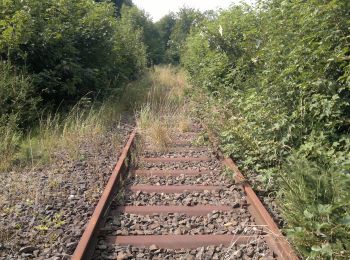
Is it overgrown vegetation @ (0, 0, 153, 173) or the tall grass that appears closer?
the tall grass

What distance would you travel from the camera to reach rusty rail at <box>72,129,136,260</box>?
9.56ft

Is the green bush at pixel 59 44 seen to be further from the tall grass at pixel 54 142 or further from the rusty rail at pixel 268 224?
the rusty rail at pixel 268 224

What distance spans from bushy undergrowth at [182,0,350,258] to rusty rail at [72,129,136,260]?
1.62 metres

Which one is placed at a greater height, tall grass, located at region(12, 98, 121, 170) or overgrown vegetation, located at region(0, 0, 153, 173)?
overgrown vegetation, located at region(0, 0, 153, 173)

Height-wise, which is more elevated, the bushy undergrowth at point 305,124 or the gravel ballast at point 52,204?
the bushy undergrowth at point 305,124

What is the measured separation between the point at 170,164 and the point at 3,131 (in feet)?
10.1

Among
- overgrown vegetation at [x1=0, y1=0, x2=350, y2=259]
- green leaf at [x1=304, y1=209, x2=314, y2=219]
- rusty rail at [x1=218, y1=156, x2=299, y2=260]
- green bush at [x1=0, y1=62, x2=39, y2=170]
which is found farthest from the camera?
green bush at [x1=0, y1=62, x2=39, y2=170]

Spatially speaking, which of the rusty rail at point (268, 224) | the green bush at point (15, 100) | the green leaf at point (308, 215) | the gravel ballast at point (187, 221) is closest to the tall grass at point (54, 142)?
the green bush at point (15, 100)

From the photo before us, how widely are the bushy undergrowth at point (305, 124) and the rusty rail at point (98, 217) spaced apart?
162 cm

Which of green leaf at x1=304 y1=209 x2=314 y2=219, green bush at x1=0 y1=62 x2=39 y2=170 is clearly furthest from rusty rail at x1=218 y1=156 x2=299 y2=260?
green bush at x1=0 y1=62 x2=39 y2=170

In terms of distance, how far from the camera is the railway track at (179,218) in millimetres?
3076

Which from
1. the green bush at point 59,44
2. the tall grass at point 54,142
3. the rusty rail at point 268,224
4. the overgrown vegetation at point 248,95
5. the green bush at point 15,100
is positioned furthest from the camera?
the green bush at point 59,44

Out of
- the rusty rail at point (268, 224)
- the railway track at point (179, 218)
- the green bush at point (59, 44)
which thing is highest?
the green bush at point (59, 44)

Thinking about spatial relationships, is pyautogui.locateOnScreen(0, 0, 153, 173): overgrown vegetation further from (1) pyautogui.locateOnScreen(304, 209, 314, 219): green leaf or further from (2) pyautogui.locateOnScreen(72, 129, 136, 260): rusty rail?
(1) pyautogui.locateOnScreen(304, 209, 314, 219): green leaf
